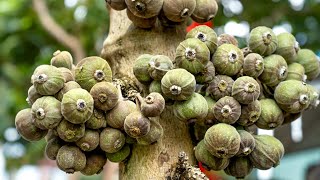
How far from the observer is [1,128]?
3889 millimetres

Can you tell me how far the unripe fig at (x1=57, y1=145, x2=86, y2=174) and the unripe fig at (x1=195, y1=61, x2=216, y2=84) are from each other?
1.01ft

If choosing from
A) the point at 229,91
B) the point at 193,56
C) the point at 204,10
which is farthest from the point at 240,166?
the point at 204,10

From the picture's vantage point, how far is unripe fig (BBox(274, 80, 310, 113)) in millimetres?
1245

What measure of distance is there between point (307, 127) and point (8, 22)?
2.82 m

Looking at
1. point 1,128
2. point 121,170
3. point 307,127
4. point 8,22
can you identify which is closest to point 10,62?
point 8,22

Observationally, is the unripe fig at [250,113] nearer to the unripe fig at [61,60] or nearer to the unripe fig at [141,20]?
the unripe fig at [141,20]

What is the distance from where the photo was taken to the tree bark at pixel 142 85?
Answer: 3.90 feet

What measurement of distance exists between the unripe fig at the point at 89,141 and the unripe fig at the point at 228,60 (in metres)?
0.31

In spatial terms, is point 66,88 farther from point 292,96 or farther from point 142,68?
point 292,96

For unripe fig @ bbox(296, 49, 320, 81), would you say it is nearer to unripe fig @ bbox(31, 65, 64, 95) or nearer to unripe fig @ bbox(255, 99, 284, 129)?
unripe fig @ bbox(255, 99, 284, 129)

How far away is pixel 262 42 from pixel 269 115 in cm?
18

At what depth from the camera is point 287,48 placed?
1.33 meters

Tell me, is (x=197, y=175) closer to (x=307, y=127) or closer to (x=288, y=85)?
(x=288, y=85)

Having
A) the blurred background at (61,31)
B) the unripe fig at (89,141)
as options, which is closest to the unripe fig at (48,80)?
the unripe fig at (89,141)
